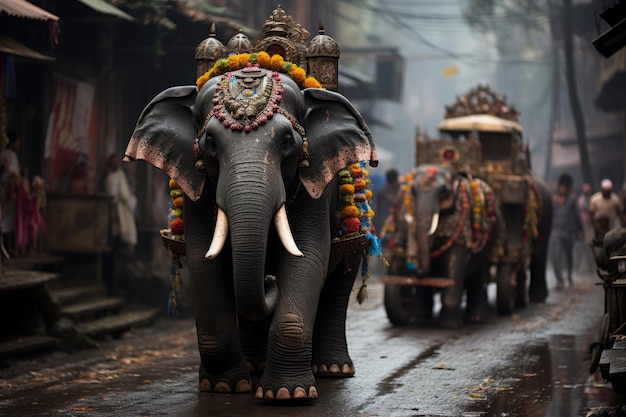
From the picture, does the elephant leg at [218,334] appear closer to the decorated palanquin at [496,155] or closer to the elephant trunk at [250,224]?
the elephant trunk at [250,224]

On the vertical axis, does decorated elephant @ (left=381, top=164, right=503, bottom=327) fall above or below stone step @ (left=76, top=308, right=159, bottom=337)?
above

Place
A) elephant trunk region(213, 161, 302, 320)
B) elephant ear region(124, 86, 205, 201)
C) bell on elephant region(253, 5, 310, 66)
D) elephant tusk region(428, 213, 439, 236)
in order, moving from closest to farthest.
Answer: elephant trunk region(213, 161, 302, 320)
elephant ear region(124, 86, 205, 201)
bell on elephant region(253, 5, 310, 66)
elephant tusk region(428, 213, 439, 236)

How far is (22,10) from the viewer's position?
1045cm

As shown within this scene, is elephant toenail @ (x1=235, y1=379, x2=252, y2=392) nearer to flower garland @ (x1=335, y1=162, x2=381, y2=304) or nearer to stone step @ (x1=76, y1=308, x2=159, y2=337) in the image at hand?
flower garland @ (x1=335, y1=162, x2=381, y2=304)

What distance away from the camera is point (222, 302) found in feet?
26.8

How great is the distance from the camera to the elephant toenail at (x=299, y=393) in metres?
7.68

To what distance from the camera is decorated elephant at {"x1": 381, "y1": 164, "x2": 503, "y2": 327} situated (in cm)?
1302

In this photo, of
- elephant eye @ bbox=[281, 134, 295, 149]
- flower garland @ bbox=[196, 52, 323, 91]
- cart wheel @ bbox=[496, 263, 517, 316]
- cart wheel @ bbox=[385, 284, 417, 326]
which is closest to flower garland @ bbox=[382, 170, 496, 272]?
cart wheel @ bbox=[385, 284, 417, 326]

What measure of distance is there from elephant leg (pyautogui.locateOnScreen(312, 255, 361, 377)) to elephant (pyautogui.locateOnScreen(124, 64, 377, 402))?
55 centimetres

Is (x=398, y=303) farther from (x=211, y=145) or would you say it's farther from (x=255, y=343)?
(x=211, y=145)

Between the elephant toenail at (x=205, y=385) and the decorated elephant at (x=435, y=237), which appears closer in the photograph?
the elephant toenail at (x=205, y=385)

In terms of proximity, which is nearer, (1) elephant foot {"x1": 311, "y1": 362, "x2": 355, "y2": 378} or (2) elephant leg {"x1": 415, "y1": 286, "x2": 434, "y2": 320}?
(1) elephant foot {"x1": 311, "y1": 362, "x2": 355, "y2": 378}

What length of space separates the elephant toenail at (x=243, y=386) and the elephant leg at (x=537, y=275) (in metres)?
9.48

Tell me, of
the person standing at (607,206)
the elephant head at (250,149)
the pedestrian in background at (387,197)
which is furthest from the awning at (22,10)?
the pedestrian in background at (387,197)
